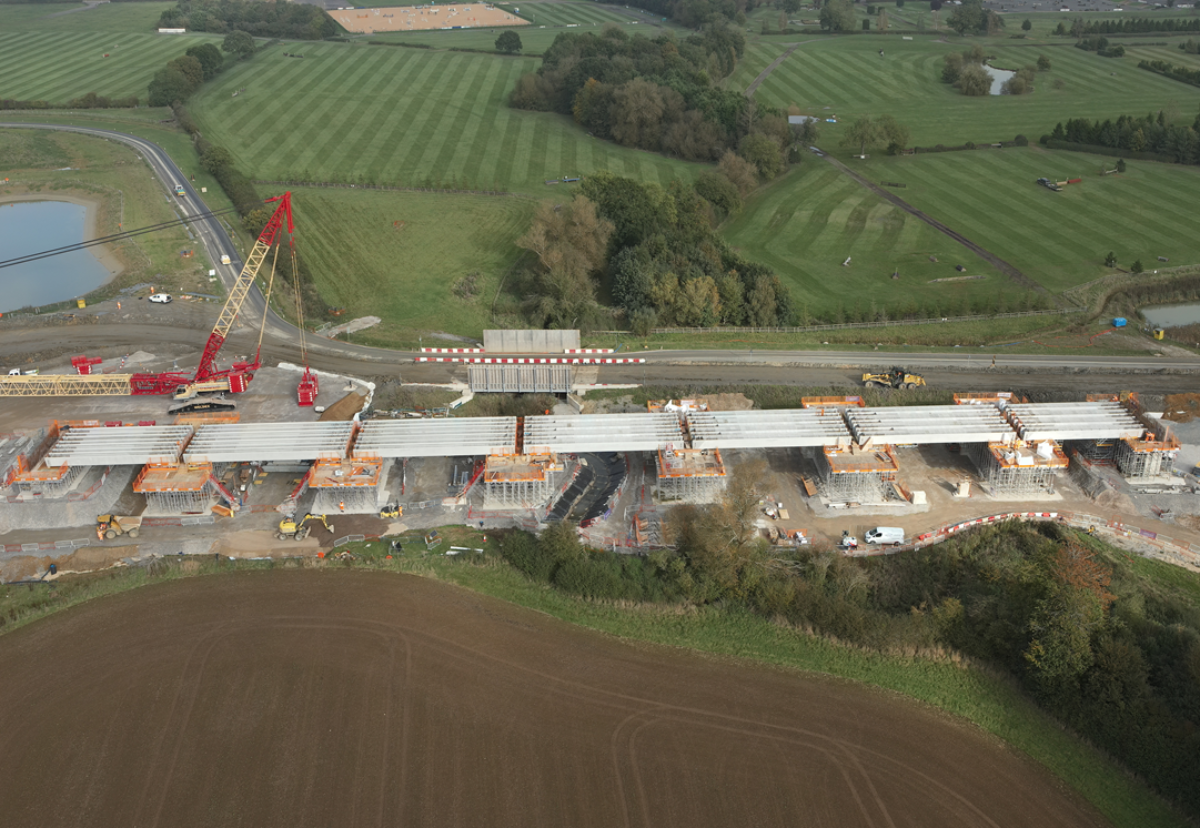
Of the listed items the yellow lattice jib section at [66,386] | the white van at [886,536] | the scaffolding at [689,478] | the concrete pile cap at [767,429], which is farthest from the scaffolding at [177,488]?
the white van at [886,536]

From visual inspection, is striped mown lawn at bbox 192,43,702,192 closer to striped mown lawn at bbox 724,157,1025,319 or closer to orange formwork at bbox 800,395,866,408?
striped mown lawn at bbox 724,157,1025,319

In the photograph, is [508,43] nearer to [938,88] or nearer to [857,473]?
[938,88]

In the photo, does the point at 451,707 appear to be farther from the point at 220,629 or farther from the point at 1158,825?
the point at 1158,825

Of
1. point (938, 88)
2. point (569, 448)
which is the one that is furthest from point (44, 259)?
point (938, 88)

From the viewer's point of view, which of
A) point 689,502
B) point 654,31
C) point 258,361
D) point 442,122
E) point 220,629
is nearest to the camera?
point 220,629

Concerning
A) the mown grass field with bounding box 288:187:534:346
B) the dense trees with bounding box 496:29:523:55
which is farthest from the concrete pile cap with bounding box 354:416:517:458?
the dense trees with bounding box 496:29:523:55

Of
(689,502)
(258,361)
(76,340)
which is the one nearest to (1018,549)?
(689,502)
